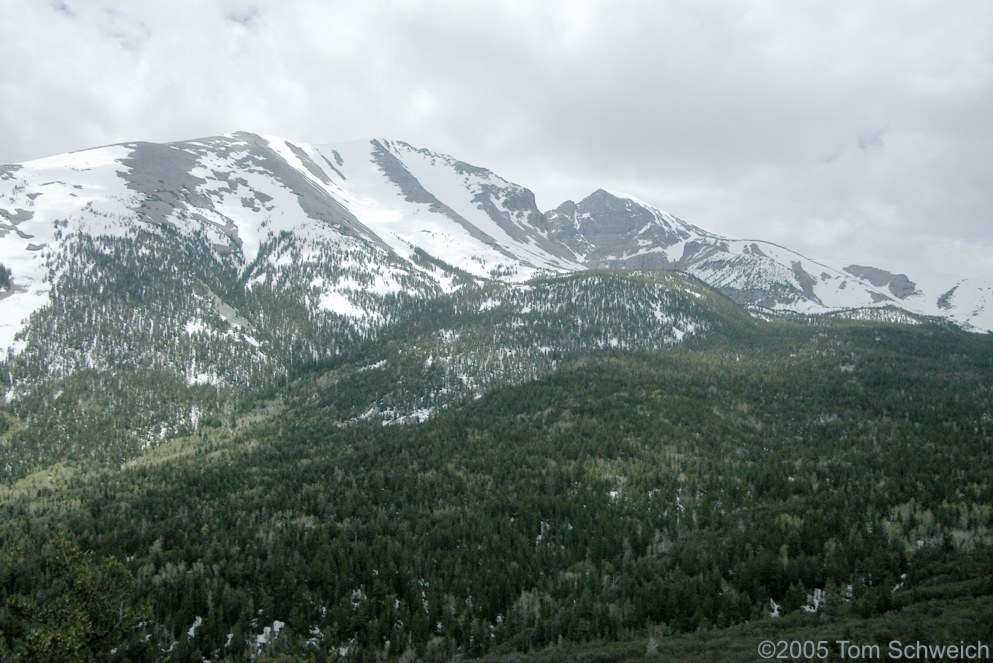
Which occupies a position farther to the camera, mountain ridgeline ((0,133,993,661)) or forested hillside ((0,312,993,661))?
mountain ridgeline ((0,133,993,661))

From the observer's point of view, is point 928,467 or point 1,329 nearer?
point 928,467

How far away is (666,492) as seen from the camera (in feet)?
309

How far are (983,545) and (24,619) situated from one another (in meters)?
91.1

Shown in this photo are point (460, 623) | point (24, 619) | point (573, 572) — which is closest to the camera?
point (24, 619)

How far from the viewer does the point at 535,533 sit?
8562cm

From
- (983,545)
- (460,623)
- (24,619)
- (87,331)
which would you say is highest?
(87,331)

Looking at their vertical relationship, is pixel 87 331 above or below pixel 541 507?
above

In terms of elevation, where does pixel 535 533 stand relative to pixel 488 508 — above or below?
below

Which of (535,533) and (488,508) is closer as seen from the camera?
(535,533)

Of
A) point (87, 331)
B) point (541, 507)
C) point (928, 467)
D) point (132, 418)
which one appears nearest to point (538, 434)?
point (541, 507)

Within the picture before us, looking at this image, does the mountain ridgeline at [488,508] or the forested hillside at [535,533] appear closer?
the forested hillside at [535,533]

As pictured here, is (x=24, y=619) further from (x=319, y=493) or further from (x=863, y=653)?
(x=319, y=493)

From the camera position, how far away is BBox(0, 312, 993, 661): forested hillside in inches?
2093

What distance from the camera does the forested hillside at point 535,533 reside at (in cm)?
5316
